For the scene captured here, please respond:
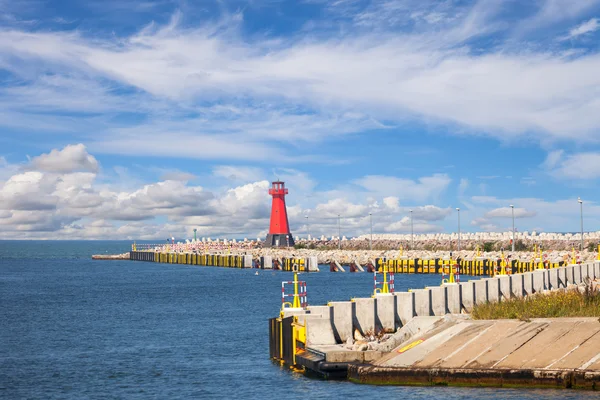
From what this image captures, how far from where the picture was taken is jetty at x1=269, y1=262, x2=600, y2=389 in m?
17.3

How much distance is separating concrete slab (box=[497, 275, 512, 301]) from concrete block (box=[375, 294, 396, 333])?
8971mm

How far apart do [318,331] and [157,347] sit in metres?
10.8

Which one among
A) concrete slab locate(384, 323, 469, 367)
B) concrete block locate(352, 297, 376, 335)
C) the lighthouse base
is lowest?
concrete slab locate(384, 323, 469, 367)

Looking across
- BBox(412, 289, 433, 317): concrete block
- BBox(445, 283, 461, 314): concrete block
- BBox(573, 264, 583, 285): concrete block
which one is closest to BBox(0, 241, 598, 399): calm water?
BBox(412, 289, 433, 317): concrete block

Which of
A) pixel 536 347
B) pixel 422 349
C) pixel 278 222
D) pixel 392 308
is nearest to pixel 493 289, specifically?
pixel 392 308

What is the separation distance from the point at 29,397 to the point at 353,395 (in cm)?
951

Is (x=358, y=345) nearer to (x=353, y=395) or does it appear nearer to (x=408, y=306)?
(x=353, y=395)

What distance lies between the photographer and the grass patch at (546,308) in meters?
20.8

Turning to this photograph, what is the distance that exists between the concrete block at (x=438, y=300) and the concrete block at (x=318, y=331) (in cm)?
A: 566

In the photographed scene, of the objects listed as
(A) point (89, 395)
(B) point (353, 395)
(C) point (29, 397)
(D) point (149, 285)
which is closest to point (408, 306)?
(B) point (353, 395)

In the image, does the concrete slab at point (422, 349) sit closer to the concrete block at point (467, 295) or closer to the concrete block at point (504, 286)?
the concrete block at point (467, 295)

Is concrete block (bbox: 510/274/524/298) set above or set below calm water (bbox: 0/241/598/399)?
above

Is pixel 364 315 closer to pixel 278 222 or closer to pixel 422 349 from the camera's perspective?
pixel 422 349

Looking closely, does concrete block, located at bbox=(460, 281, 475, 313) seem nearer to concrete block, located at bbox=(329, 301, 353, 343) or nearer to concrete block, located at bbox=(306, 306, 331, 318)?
concrete block, located at bbox=(329, 301, 353, 343)
